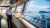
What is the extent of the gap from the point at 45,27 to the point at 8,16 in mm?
1026

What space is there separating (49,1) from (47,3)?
0.08 feet

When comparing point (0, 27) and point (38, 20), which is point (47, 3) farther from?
point (0, 27)

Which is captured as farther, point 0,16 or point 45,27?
point 0,16

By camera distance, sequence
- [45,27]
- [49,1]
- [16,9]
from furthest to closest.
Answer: [16,9] < [49,1] < [45,27]

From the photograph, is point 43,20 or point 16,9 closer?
point 43,20

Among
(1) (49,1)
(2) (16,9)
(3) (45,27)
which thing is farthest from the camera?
(2) (16,9)

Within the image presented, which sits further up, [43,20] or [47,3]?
[47,3]

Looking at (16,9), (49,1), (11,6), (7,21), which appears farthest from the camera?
(7,21)

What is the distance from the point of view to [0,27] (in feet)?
6.05

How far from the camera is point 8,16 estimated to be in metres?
1.71

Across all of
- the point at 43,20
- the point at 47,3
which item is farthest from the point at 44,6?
the point at 43,20

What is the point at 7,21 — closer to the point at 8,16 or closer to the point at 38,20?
the point at 8,16

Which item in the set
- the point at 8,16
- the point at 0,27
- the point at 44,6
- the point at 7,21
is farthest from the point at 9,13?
the point at 44,6

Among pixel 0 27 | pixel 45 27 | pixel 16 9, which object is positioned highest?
pixel 16 9
